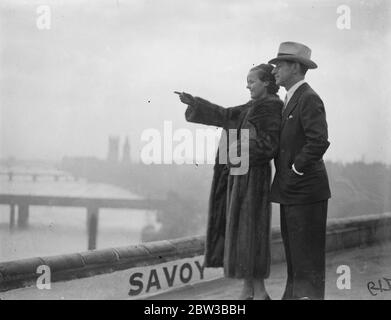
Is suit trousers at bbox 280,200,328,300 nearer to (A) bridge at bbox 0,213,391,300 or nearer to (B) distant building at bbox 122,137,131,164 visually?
(A) bridge at bbox 0,213,391,300

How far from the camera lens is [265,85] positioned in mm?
4082

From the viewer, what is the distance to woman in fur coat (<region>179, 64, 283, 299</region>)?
13.1 feet

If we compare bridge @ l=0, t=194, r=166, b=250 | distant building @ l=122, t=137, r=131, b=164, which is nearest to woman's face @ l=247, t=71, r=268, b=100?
distant building @ l=122, t=137, r=131, b=164

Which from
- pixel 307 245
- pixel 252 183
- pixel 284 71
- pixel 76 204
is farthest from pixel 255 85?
pixel 76 204

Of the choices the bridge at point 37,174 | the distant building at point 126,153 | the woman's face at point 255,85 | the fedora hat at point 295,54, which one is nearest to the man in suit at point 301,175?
the fedora hat at point 295,54

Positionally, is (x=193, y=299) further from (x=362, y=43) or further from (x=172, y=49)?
(x=362, y=43)

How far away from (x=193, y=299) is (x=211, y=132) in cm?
132

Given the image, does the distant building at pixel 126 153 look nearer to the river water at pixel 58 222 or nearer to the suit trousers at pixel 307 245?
the river water at pixel 58 222

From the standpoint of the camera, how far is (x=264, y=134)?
4.00 m

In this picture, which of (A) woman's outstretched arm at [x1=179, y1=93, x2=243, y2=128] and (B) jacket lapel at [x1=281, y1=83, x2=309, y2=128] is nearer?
(B) jacket lapel at [x1=281, y1=83, x2=309, y2=128]

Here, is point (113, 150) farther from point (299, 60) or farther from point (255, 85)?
point (299, 60)

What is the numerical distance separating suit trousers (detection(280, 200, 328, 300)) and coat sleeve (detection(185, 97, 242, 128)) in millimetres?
778

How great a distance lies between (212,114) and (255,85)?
0.39 metres
